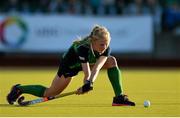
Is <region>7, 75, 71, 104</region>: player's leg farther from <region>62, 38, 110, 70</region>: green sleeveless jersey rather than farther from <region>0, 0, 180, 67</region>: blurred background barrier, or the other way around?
<region>0, 0, 180, 67</region>: blurred background barrier

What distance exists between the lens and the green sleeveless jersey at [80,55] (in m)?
11.1

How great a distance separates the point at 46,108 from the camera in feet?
35.9

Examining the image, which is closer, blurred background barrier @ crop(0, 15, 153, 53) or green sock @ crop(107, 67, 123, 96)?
green sock @ crop(107, 67, 123, 96)

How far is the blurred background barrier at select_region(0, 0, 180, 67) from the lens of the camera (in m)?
23.0

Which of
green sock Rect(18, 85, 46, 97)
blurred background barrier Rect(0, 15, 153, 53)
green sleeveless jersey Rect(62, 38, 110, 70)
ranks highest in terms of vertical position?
blurred background barrier Rect(0, 15, 153, 53)

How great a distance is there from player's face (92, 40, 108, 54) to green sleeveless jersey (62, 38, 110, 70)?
0.09 meters

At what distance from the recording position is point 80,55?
437 inches

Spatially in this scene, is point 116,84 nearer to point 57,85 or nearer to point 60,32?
point 57,85

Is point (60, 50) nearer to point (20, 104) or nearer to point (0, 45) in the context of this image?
point (0, 45)

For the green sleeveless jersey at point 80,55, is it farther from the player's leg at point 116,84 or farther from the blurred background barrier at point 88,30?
the blurred background barrier at point 88,30

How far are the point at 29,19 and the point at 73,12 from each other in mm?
1414

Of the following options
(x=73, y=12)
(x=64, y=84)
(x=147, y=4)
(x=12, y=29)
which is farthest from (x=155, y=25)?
(x=64, y=84)

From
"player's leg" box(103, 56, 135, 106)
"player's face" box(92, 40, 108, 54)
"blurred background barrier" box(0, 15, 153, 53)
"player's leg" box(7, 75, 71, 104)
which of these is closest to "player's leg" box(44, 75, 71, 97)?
"player's leg" box(7, 75, 71, 104)

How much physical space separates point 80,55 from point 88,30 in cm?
1163
